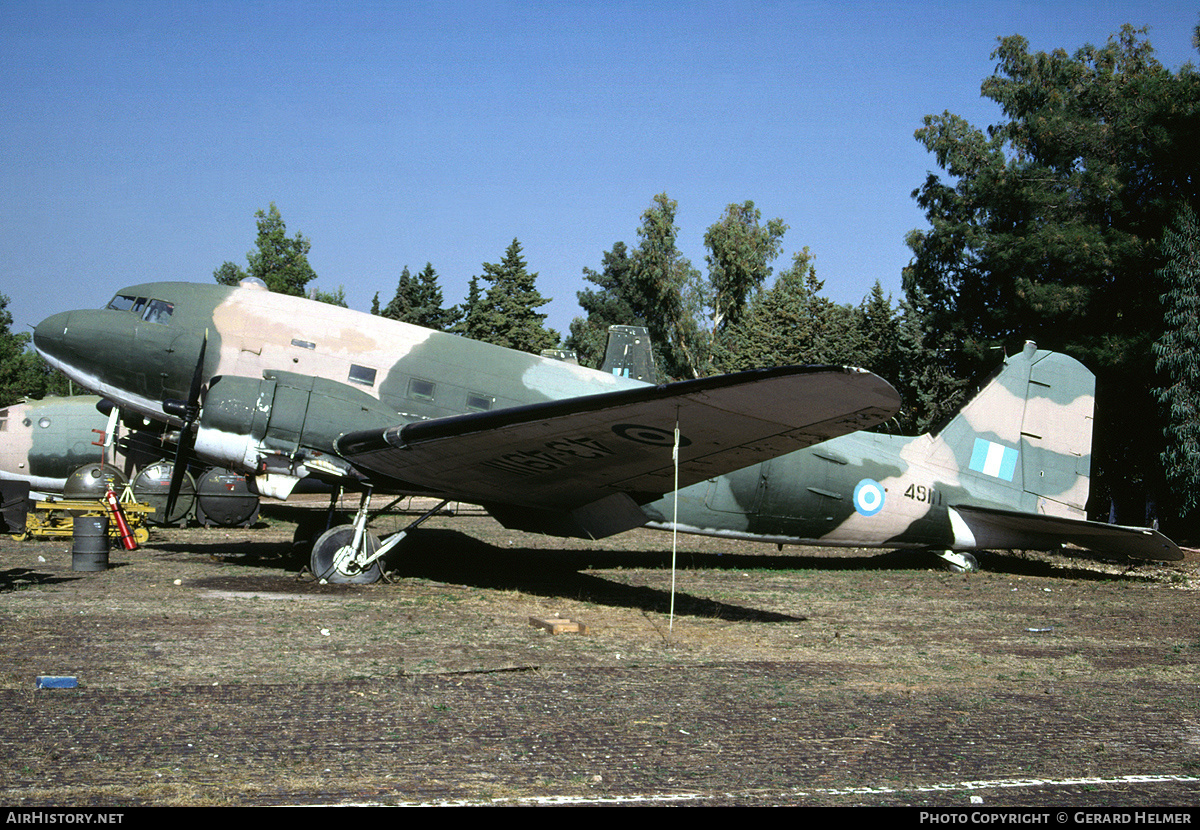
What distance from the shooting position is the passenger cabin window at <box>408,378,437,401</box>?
1221cm

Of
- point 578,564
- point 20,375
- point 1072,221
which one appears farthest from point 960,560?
point 20,375

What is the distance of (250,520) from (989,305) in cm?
2722

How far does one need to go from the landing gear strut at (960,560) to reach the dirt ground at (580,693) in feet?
6.83

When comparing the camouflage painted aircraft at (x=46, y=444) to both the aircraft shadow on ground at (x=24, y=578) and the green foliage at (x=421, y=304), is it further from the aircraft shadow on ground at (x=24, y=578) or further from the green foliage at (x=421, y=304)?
the green foliage at (x=421, y=304)

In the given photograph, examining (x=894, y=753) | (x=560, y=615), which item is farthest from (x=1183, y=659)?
(x=560, y=615)

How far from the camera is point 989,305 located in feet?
109

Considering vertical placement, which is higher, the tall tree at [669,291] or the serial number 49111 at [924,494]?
the tall tree at [669,291]

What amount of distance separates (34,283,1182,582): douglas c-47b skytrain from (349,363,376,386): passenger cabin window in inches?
0.8

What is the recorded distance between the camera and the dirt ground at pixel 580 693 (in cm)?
473

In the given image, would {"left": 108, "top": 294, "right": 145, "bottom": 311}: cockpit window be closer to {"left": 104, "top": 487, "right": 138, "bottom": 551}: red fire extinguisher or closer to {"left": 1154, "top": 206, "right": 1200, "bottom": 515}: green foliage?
{"left": 104, "top": 487, "right": 138, "bottom": 551}: red fire extinguisher

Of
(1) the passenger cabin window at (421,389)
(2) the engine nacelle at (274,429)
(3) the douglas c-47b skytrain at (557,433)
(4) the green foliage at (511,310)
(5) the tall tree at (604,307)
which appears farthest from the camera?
(5) the tall tree at (604,307)

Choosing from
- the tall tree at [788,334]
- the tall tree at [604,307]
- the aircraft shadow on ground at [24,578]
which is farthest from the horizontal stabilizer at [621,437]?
the tall tree at [604,307]

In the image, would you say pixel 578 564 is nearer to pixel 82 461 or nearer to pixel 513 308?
pixel 82 461

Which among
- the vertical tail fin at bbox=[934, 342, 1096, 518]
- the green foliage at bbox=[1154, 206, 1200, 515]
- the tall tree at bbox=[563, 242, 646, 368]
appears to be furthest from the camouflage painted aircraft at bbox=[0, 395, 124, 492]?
the tall tree at bbox=[563, 242, 646, 368]
